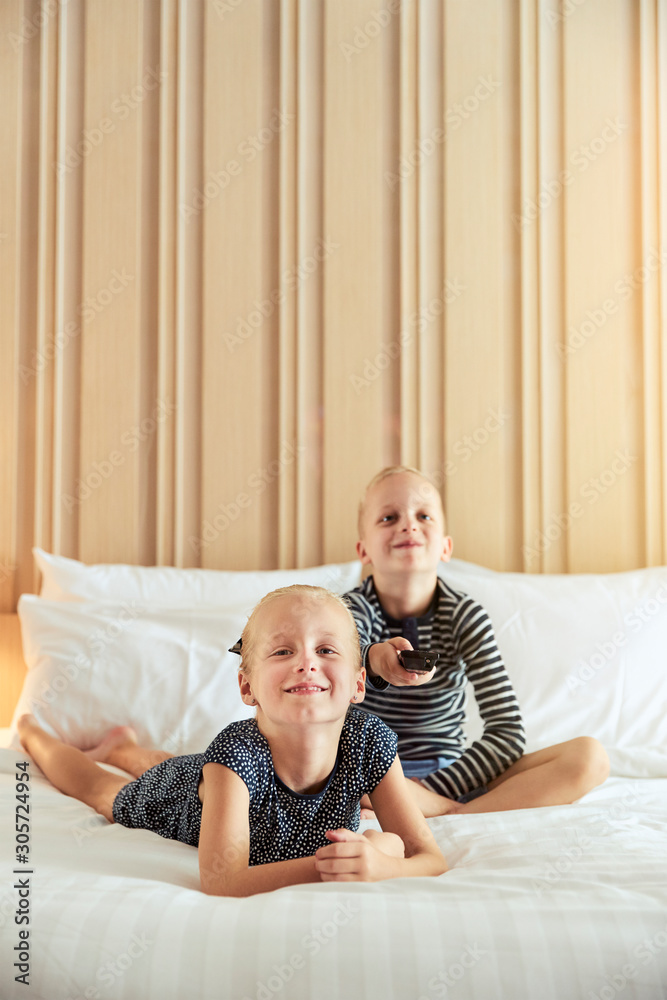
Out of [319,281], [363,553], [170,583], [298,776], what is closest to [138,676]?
[170,583]

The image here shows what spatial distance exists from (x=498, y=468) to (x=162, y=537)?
35.8 inches

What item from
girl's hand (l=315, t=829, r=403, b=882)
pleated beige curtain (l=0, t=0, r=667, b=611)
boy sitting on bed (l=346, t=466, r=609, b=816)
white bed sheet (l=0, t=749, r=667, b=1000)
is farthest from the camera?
pleated beige curtain (l=0, t=0, r=667, b=611)

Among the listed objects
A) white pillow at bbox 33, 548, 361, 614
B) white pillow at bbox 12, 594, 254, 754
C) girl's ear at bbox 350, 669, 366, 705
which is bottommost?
white pillow at bbox 12, 594, 254, 754

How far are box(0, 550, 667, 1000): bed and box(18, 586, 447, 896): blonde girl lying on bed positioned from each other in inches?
2.5

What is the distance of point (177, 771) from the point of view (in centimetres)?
120

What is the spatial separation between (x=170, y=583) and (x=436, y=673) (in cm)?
69

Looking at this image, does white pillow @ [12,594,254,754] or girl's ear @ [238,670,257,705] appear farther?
white pillow @ [12,594,254,754]

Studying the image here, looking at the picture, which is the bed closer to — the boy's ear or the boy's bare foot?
the boy's bare foot

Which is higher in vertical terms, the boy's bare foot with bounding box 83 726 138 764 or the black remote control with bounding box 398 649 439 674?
the black remote control with bounding box 398 649 439 674

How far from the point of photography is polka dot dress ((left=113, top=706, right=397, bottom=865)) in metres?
1.02

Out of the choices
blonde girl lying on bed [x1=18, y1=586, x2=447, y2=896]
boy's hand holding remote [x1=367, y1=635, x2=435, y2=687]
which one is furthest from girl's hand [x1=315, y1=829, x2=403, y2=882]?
boy's hand holding remote [x1=367, y1=635, x2=435, y2=687]

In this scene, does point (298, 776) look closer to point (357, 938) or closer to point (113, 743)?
point (357, 938)

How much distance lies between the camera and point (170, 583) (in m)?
1.86

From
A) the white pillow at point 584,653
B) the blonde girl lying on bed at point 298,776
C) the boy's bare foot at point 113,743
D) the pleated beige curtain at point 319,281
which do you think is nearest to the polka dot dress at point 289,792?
the blonde girl lying on bed at point 298,776
